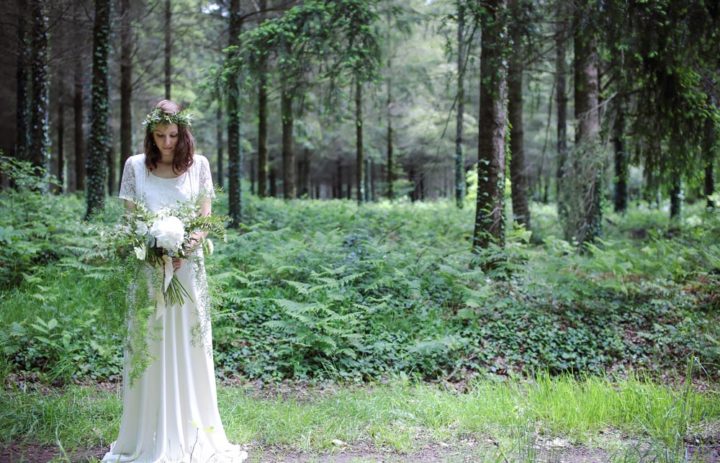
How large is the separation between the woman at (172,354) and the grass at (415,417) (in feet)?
1.86

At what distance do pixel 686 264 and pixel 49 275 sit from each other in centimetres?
1033

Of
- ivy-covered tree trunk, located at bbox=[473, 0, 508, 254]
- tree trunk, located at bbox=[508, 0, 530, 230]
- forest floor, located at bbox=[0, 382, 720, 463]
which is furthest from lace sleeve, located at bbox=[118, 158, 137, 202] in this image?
tree trunk, located at bbox=[508, 0, 530, 230]

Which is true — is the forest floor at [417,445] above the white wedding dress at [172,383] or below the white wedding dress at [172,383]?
below

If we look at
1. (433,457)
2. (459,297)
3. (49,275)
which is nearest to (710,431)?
(433,457)

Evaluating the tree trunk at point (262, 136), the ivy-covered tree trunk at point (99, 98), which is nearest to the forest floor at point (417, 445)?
the ivy-covered tree trunk at point (99, 98)

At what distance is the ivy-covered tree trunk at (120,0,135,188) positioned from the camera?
16.2 meters

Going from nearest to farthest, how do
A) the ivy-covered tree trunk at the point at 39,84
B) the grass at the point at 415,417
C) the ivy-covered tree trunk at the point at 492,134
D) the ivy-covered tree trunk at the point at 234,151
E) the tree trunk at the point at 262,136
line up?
the grass at the point at 415,417 < the ivy-covered tree trunk at the point at 492,134 < the ivy-covered tree trunk at the point at 234,151 < the ivy-covered tree trunk at the point at 39,84 < the tree trunk at the point at 262,136

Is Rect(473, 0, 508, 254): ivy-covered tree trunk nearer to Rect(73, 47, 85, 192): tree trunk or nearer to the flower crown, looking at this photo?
the flower crown

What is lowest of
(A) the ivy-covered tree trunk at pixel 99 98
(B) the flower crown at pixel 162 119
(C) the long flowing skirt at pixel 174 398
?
(C) the long flowing skirt at pixel 174 398

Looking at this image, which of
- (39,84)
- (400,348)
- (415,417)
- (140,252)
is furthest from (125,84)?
(415,417)

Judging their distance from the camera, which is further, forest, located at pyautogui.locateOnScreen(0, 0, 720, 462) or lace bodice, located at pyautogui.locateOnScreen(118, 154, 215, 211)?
forest, located at pyautogui.locateOnScreen(0, 0, 720, 462)

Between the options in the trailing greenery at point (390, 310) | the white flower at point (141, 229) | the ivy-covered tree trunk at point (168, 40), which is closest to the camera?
the white flower at point (141, 229)

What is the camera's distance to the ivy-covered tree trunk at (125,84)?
16.2 metres

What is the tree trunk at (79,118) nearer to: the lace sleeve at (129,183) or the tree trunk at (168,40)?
the tree trunk at (168,40)
